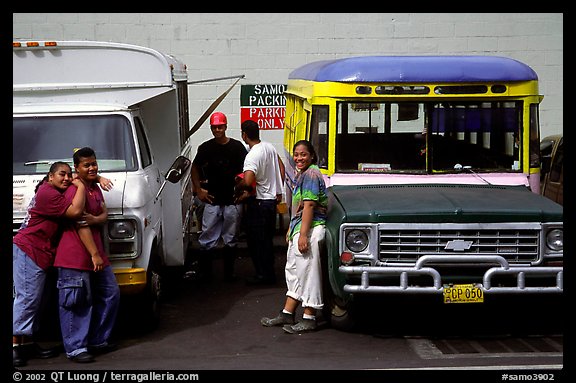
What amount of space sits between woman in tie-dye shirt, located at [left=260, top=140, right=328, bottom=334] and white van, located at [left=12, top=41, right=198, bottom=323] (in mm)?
1178

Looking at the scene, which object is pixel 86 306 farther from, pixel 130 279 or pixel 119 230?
pixel 119 230

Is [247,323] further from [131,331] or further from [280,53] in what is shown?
[280,53]

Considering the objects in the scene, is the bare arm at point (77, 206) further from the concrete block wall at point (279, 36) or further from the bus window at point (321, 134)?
the concrete block wall at point (279, 36)

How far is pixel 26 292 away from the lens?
7.30 meters

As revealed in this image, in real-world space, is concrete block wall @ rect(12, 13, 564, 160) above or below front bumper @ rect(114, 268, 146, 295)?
above

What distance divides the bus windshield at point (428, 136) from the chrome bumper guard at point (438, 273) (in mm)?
1584

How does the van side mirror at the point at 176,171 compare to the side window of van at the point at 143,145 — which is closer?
the van side mirror at the point at 176,171

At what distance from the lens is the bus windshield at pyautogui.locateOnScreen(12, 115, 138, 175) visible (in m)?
8.38

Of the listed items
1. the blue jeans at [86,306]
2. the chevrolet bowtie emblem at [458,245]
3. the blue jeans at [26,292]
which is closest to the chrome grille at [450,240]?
the chevrolet bowtie emblem at [458,245]

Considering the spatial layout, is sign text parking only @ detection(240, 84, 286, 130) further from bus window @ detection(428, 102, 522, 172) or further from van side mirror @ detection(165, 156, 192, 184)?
van side mirror @ detection(165, 156, 192, 184)

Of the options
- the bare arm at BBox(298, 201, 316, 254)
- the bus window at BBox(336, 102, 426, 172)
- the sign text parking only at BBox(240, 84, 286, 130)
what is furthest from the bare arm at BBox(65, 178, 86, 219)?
the sign text parking only at BBox(240, 84, 286, 130)

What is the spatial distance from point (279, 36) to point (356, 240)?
7586mm

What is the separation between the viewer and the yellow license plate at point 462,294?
7453 mm

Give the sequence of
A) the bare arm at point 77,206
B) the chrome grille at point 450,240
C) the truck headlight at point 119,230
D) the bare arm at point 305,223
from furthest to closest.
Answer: the bare arm at point 305,223, the truck headlight at point 119,230, the chrome grille at point 450,240, the bare arm at point 77,206
